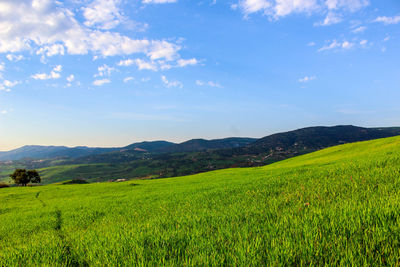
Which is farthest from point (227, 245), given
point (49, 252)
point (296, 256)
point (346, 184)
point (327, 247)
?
point (346, 184)

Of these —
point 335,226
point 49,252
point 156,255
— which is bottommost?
point 49,252

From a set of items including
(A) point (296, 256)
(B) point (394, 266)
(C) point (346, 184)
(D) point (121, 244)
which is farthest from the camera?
(C) point (346, 184)

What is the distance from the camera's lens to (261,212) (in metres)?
4.39

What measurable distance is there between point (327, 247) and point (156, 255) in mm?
2366

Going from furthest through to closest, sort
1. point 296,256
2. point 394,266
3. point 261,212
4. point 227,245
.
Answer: point 261,212
point 227,245
point 296,256
point 394,266

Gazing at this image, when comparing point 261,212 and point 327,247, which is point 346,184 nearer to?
point 261,212

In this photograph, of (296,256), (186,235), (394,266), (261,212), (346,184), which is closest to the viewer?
(394,266)

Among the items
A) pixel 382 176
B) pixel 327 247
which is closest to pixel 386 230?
pixel 327 247

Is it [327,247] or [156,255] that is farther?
[156,255]

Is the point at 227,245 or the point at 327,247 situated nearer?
the point at 327,247

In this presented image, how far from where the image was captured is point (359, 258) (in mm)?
2021

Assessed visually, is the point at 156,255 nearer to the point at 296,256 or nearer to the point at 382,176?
the point at 296,256

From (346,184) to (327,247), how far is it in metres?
5.18

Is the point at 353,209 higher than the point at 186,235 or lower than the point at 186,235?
higher
